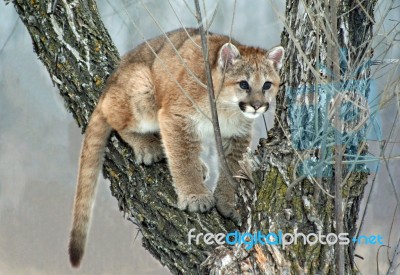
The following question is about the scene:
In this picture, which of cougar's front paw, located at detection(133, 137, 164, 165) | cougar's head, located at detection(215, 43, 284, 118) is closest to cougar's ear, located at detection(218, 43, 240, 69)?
cougar's head, located at detection(215, 43, 284, 118)

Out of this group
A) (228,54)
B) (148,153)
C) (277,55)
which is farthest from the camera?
(148,153)

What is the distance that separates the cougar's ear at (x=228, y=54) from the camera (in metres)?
3.77

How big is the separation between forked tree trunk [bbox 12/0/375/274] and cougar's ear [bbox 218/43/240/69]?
0.36m

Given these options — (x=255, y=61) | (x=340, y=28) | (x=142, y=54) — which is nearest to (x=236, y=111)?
(x=255, y=61)

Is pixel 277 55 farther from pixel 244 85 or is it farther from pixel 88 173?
pixel 88 173

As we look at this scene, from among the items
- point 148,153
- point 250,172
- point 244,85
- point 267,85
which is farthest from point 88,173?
point 250,172

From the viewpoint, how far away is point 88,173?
159 inches

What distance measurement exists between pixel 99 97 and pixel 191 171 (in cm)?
69

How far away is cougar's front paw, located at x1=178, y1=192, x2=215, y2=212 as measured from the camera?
3.64 m

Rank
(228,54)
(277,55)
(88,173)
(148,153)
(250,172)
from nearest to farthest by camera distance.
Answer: (250,172) < (277,55) < (228,54) < (148,153) < (88,173)

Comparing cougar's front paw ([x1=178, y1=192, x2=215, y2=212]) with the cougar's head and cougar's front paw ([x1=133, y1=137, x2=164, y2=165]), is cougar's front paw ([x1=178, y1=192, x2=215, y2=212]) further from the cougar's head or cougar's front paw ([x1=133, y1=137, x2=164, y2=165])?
the cougar's head

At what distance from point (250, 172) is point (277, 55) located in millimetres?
823

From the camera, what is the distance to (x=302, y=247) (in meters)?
2.92

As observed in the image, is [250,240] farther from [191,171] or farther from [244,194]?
[191,171]
